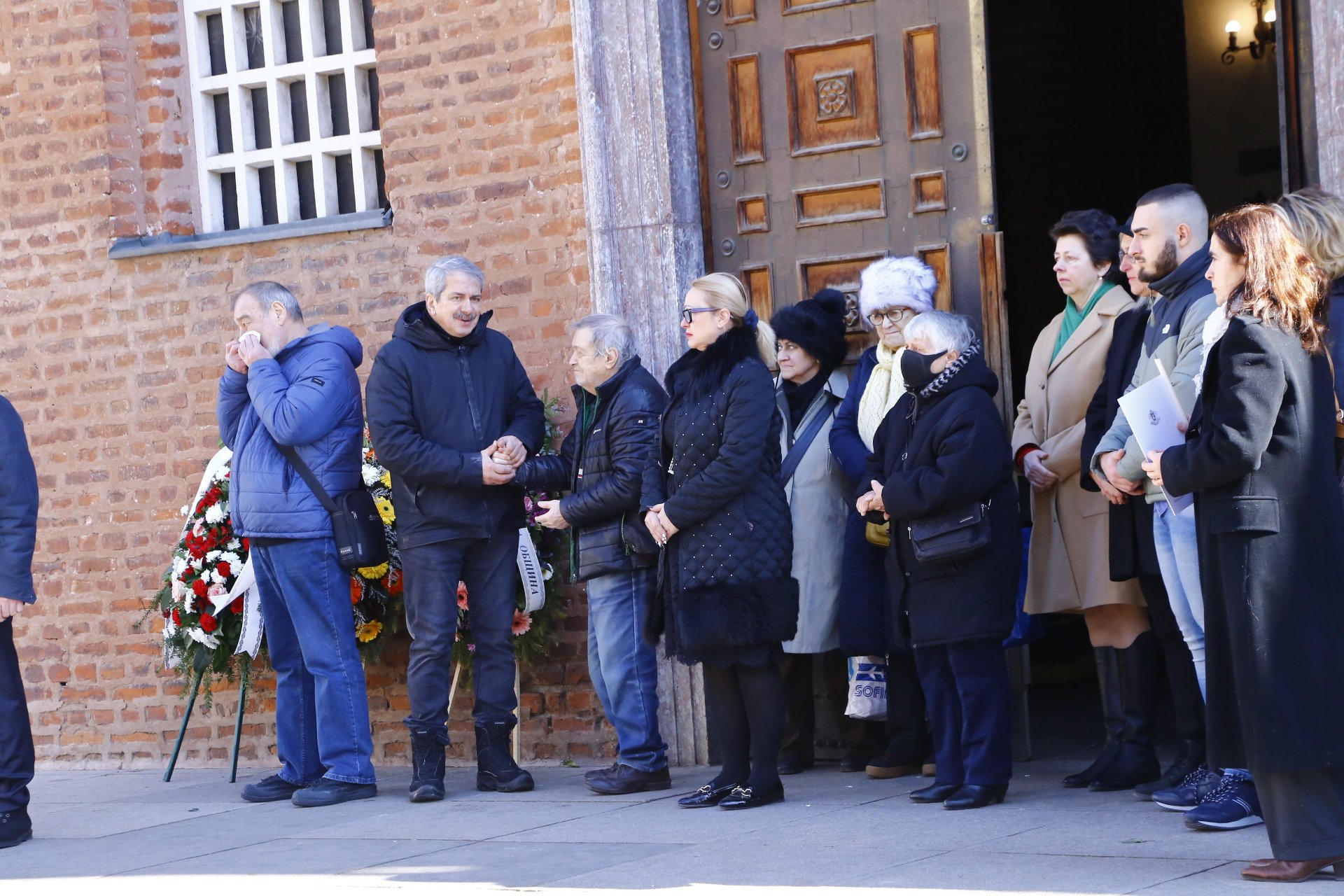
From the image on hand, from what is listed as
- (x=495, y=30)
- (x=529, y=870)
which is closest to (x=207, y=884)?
(x=529, y=870)

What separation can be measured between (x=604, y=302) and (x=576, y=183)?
56 cm

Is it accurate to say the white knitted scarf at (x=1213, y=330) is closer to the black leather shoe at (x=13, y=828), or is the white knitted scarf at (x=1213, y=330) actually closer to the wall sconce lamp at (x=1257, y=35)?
the black leather shoe at (x=13, y=828)

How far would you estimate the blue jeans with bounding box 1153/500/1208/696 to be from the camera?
5.49 metres

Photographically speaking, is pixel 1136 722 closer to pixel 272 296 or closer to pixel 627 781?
pixel 627 781

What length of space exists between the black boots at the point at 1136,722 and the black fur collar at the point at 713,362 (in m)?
1.72

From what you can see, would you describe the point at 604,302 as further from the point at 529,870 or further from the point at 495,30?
the point at 529,870

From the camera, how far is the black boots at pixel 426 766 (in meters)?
6.90

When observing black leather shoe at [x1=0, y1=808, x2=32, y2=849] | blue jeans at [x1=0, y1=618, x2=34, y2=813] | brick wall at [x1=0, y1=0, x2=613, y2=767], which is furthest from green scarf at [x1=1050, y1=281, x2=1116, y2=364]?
black leather shoe at [x1=0, y1=808, x2=32, y2=849]

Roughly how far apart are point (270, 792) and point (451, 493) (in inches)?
60.9

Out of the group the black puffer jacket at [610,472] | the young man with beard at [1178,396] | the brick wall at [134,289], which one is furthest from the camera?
the brick wall at [134,289]

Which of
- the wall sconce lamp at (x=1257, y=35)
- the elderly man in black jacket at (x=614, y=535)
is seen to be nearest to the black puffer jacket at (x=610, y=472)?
the elderly man in black jacket at (x=614, y=535)

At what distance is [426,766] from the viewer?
6949mm

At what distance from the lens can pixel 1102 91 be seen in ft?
38.9

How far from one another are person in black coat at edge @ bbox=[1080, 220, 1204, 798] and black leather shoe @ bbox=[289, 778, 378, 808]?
3.04 meters
